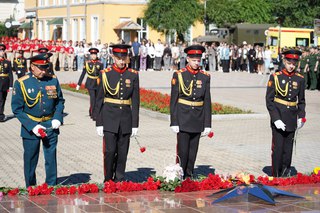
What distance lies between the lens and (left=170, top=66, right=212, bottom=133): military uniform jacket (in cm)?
1196

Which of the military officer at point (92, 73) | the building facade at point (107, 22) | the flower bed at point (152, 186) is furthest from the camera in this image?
the building facade at point (107, 22)

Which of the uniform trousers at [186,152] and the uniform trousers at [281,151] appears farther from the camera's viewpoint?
the uniform trousers at [281,151]

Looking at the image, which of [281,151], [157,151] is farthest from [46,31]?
[281,151]

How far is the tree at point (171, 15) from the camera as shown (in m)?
59.9

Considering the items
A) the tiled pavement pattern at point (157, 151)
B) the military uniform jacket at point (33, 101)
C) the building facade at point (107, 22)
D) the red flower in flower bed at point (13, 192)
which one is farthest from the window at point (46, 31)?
the red flower in flower bed at point (13, 192)

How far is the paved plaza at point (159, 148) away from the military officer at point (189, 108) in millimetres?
1193

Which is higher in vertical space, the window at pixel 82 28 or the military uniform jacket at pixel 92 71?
the military uniform jacket at pixel 92 71

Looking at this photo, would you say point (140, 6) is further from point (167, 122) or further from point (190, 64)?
point (190, 64)

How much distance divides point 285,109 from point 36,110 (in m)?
3.67

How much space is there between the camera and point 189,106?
12023mm

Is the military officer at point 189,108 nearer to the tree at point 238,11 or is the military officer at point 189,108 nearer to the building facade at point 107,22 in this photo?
the building facade at point 107,22

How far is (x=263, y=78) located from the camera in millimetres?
43500

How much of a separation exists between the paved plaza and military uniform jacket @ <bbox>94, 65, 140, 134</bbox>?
1.44 m

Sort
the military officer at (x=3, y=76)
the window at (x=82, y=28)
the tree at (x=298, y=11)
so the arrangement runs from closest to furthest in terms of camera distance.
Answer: the military officer at (x=3, y=76)
the tree at (x=298, y=11)
the window at (x=82, y=28)
